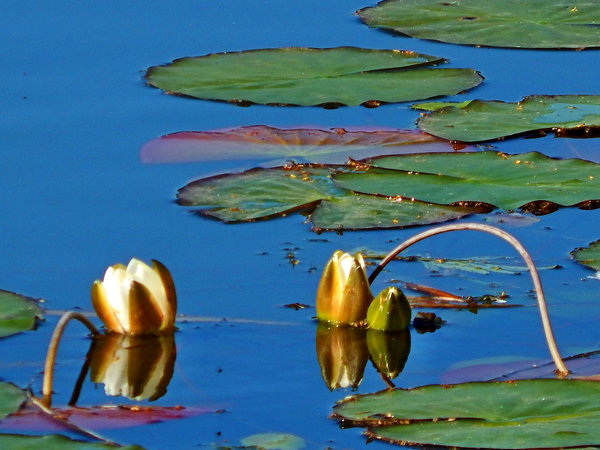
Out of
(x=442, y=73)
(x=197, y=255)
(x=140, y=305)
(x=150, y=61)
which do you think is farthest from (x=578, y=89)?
(x=140, y=305)

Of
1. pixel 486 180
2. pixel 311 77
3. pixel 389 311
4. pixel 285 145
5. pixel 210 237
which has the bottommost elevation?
pixel 389 311

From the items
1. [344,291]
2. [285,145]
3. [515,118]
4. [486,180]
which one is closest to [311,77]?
[285,145]

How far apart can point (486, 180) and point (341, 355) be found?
1.05 m

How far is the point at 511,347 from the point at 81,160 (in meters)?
1.65

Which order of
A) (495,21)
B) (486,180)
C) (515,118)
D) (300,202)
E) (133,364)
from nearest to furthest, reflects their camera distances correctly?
(133,364), (300,202), (486,180), (515,118), (495,21)

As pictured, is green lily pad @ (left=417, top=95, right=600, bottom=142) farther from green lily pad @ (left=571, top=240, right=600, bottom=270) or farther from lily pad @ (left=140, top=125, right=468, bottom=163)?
green lily pad @ (left=571, top=240, right=600, bottom=270)

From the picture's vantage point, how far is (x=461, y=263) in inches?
121

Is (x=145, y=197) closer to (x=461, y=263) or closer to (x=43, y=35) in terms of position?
(x=461, y=263)

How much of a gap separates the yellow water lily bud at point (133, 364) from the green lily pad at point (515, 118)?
1519 mm

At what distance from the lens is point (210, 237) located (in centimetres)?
328

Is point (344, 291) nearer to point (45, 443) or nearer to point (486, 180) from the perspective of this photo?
point (45, 443)

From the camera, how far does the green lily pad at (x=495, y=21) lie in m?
4.99

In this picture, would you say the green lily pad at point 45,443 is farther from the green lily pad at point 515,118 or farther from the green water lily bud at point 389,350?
the green lily pad at point 515,118

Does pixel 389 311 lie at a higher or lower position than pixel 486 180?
lower
